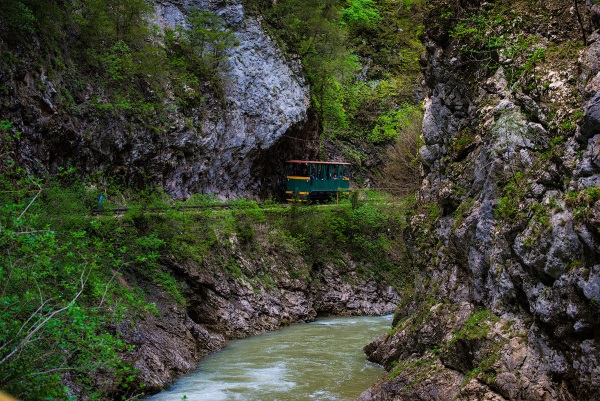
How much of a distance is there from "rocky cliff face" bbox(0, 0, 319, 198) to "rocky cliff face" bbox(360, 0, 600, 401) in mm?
11530

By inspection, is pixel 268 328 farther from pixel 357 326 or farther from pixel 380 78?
Answer: pixel 380 78

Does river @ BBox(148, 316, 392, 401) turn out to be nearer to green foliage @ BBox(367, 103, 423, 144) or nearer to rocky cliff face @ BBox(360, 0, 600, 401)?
rocky cliff face @ BBox(360, 0, 600, 401)

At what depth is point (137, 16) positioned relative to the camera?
74.4ft

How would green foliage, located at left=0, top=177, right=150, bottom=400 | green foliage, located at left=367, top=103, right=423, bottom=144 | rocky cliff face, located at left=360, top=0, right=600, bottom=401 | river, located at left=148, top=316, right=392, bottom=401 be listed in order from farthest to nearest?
green foliage, located at left=367, top=103, right=423, bottom=144 < river, located at left=148, top=316, right=392, bottom=401 < rocky cliff face, located at left=360, top=0, right=600, bottom=401 < green foliage, located at left=0, top=177, right=150, bottom=400

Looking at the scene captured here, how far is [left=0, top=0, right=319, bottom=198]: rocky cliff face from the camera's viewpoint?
55.1ft

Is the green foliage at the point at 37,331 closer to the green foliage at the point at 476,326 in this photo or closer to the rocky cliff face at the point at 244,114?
the green foliage at the point at 476,326

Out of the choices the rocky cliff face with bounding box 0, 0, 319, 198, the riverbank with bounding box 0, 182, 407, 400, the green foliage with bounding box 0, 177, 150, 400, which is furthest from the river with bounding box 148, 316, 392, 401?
the rocky cliff face with bounding box 0, 0, 319, 198

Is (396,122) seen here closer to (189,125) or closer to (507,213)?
(189,125)

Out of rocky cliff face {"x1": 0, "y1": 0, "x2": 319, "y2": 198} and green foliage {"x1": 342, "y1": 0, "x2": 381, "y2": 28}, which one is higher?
green foliage {"x1": 342, "y1": 0, "x2": 381, "y2": 28}

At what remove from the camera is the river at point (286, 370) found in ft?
41.4

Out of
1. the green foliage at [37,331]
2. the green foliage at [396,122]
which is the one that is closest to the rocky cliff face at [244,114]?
the green foliage at [396,122]

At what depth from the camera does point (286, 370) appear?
14.7 meters

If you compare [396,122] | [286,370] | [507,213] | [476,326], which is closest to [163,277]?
[286,370]

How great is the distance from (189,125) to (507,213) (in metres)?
16.9
